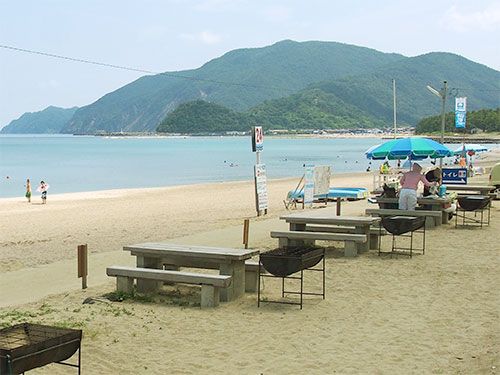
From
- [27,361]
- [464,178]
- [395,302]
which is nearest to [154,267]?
[395,302]

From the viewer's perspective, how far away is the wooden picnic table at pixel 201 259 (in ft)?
23.6

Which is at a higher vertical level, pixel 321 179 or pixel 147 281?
pixel 321 179

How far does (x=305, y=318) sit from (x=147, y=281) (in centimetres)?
208

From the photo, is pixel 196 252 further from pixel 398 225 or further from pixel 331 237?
pixel 398 225

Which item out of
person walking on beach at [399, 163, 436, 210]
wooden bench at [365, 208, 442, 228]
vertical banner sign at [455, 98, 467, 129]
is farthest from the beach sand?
vertical banner sign at [455, 98, 467, 129]

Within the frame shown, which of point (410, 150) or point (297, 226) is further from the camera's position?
point (410, 150)

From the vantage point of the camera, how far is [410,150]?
13125 mm

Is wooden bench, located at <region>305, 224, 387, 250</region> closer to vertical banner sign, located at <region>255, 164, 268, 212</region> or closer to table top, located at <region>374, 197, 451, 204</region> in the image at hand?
table top, located at <region>374, 197, 451, 204</region>

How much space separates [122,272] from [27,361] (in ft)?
11.8

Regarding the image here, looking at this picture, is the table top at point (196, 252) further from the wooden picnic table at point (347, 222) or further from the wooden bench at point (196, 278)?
the wooden picnic table at point (347, 222)

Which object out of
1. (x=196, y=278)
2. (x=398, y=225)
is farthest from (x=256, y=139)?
(x=196, y=278)

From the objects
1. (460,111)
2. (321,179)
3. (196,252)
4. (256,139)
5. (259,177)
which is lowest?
(196,252)

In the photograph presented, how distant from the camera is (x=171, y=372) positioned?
4.89m

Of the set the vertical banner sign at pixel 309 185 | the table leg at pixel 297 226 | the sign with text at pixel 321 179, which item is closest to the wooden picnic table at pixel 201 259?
the table leg at pixel 297 226
